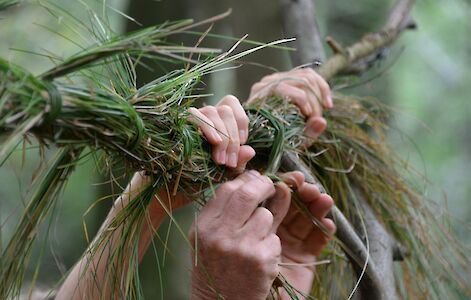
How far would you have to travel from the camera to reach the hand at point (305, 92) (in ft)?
5.99

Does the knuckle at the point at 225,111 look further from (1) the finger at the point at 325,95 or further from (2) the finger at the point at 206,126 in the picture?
(1) the finger at the point at 325,95

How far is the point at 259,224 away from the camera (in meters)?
1.44

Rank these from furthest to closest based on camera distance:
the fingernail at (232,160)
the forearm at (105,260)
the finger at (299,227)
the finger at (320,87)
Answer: the finger at (320,87), the finger at (299,227), the fingernail at (232,160), the forearm at (105,260)

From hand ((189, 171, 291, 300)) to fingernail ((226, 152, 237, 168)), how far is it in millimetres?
28

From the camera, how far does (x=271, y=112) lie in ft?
5.56

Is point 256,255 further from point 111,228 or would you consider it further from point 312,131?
point 312,131

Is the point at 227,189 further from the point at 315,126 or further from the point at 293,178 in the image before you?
the point at 315,126

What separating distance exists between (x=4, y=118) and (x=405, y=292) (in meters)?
1.27

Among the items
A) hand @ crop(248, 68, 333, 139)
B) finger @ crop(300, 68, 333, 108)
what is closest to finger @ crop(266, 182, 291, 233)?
hand @ crop(248, 68, 333, 139)

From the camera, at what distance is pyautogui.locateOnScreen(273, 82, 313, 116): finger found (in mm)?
1826

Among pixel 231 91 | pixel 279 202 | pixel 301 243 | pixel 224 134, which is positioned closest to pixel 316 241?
pixel 301 243

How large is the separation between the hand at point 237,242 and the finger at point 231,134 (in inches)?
1.4

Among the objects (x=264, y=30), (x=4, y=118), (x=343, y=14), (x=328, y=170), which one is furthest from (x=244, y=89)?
(x=4, y=118)

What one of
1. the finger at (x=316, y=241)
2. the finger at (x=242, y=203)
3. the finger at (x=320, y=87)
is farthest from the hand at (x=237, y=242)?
the finger at (x=320, y=87)
